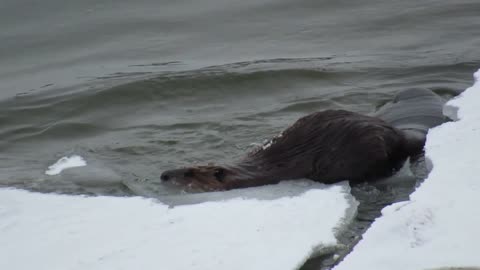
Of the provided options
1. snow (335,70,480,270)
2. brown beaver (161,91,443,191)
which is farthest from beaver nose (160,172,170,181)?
snow (335,70,480,270)

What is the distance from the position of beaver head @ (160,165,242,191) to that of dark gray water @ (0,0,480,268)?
130 millimetres

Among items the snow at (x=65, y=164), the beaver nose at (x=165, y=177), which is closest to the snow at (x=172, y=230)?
the beaver nose at (x=165, y=177)

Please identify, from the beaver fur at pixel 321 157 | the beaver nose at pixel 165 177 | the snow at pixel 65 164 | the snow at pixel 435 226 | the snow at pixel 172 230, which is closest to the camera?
the snow at pixel 435 226

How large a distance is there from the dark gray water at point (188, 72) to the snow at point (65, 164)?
101 mm

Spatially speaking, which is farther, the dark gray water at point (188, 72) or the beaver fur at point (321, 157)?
the dark gray water at point (188, 72)

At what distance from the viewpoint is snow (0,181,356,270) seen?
3.49m

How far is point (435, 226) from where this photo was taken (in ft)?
11.0

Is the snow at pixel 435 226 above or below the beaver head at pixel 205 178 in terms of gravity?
above

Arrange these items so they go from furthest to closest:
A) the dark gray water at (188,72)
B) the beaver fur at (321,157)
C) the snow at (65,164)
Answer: the dark gray water at (188,72), the snow at (65,164), the beaver fur at (321,157)

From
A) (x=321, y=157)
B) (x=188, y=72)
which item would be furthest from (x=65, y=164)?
(x=188, y=72)

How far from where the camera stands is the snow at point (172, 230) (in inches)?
137

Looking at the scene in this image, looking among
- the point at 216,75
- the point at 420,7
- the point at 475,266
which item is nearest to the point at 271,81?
the point at 216,75

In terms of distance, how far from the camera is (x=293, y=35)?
926 centimetres

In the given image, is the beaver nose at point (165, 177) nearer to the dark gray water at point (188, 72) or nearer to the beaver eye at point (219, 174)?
the dark gray water at point (188, 72)
